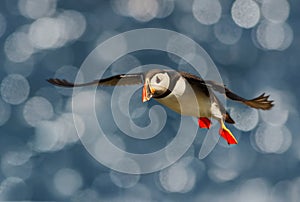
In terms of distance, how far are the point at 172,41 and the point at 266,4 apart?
378cm

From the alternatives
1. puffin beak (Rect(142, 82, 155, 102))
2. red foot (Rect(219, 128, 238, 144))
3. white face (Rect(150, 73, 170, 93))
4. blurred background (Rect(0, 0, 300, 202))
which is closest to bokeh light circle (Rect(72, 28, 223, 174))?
blurred background (Rect(0, 0, 300, 202))

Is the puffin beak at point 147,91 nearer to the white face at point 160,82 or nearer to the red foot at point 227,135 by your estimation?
the white face at point 160,82

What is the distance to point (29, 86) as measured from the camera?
47.0ft

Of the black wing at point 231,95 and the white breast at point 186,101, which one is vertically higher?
the black wing at point 231,95

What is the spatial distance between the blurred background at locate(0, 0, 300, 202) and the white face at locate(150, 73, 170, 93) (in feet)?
19.3

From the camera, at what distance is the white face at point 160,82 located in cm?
388

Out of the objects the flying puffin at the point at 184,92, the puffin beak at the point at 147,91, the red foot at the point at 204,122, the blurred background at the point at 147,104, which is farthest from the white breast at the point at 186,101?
the blurred background at the point at 147,104

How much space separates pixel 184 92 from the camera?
412cm

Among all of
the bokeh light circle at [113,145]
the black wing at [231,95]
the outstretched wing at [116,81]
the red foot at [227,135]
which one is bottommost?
the bokeh light circle at [113,145]

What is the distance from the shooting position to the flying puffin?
3.92 m

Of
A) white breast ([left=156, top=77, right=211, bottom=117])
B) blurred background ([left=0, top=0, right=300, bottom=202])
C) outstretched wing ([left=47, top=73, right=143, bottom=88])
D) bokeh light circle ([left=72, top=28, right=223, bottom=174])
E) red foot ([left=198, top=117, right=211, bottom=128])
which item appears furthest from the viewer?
bokeh light circle ([left=72, top=28, right=223, bottom=174])

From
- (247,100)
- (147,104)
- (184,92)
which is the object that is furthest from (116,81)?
(147,104)

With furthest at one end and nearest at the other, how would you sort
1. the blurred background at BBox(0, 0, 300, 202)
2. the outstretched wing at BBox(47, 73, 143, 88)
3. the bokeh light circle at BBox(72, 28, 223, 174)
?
1. the bokeh light circle at BBox(72, 28, 223, 174)
2. the blurred background at BBox(0, 0, 300, 202)
3. the outstretched wing at BBox(47, 73, 143, 88)

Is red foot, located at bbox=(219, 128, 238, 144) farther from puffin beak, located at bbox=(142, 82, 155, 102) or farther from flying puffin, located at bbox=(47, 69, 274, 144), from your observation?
puffin beak, located at bbox=(142, 82, 155, 102)
